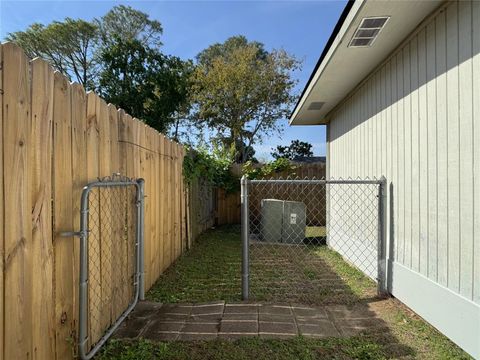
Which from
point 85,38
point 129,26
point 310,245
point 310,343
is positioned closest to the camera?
point 310,343

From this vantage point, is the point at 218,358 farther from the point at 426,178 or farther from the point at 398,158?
the point at 398,158

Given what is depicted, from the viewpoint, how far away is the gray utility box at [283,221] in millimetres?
7922

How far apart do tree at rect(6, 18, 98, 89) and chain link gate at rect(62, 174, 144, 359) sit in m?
20.5

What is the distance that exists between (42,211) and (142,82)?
2197cm

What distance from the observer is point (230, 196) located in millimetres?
11445

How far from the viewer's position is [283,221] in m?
8.03

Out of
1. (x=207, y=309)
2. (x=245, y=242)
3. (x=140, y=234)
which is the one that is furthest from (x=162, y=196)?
(x=207, y=309)

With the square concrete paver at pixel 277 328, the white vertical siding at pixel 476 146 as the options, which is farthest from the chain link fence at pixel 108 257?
the white vertical siding at pixel 476 146

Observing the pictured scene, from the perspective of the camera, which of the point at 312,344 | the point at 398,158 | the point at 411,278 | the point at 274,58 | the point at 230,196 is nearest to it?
the point at 312,344

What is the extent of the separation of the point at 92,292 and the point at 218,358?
3.46ft

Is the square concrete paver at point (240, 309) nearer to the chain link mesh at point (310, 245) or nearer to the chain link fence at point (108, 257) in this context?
the chain link mesh at point (310, 245)

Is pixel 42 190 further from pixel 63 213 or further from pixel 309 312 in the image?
pixel 309 312

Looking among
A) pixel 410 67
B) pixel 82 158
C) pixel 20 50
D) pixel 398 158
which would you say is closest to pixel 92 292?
pixel 82 158

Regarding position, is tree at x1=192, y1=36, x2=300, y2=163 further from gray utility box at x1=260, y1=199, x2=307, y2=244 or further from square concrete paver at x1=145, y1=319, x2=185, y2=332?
square concrete paver at x1=145, y1=319, x2=185, y2=332
